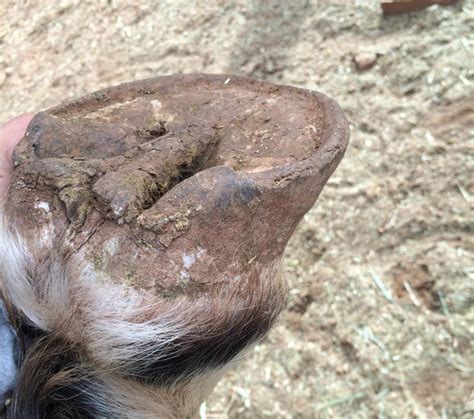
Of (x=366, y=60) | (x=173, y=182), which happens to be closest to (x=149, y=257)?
(x=173, y=182)

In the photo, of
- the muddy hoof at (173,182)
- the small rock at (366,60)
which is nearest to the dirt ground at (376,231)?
the small rock at (366,60)

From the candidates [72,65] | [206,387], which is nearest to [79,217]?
[206,387]

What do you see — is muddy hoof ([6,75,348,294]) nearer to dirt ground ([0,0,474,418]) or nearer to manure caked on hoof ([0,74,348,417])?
manure caked on hoof ([0,74,348,417])

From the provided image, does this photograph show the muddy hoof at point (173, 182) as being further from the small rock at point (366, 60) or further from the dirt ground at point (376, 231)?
the small rock at point (366, 60)

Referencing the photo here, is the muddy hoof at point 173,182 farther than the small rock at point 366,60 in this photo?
No

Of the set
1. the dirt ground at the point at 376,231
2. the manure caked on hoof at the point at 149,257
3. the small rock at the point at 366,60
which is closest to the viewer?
the manure caked on hoof at the point at 149,257

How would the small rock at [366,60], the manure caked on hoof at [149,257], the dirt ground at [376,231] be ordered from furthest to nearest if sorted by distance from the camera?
the small rock at [366,60], the dirt ground at [376,231], the manure caked on hoof at [149,257]

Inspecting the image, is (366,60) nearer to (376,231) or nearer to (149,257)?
(376,231)
